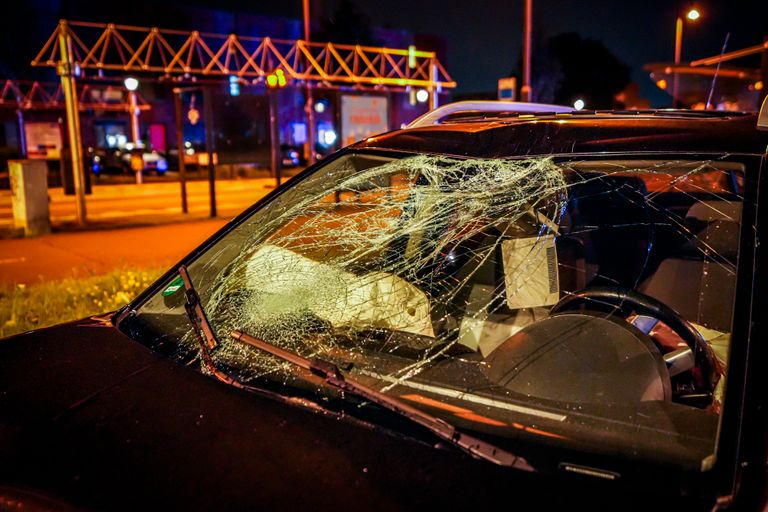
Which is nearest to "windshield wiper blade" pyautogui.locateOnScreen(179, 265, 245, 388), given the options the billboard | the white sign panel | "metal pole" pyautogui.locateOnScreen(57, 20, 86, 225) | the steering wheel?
the steering wheel

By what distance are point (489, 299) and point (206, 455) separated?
1.28m

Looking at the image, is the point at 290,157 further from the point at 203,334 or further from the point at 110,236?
the point at 203,334

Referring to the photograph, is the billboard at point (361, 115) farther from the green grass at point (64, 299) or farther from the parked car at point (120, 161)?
the parked car at point (120, 161)

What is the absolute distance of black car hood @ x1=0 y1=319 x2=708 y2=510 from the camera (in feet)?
4.46

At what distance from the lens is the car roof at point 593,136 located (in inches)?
70.6

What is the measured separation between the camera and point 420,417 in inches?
61.2

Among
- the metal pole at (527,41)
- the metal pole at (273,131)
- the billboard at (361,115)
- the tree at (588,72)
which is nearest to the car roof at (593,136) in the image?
the metal pole at (273,131)

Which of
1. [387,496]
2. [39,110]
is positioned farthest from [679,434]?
[39,110]

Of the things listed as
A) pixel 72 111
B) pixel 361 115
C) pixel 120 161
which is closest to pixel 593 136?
pixel 72 111

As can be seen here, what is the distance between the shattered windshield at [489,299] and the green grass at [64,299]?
10.9ft

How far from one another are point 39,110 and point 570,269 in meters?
41.8

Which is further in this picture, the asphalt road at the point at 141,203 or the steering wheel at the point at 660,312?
the asphalt road at the point at 141,203

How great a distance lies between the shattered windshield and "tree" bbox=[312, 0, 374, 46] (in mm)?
37131

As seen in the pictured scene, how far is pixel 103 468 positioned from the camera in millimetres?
1491
